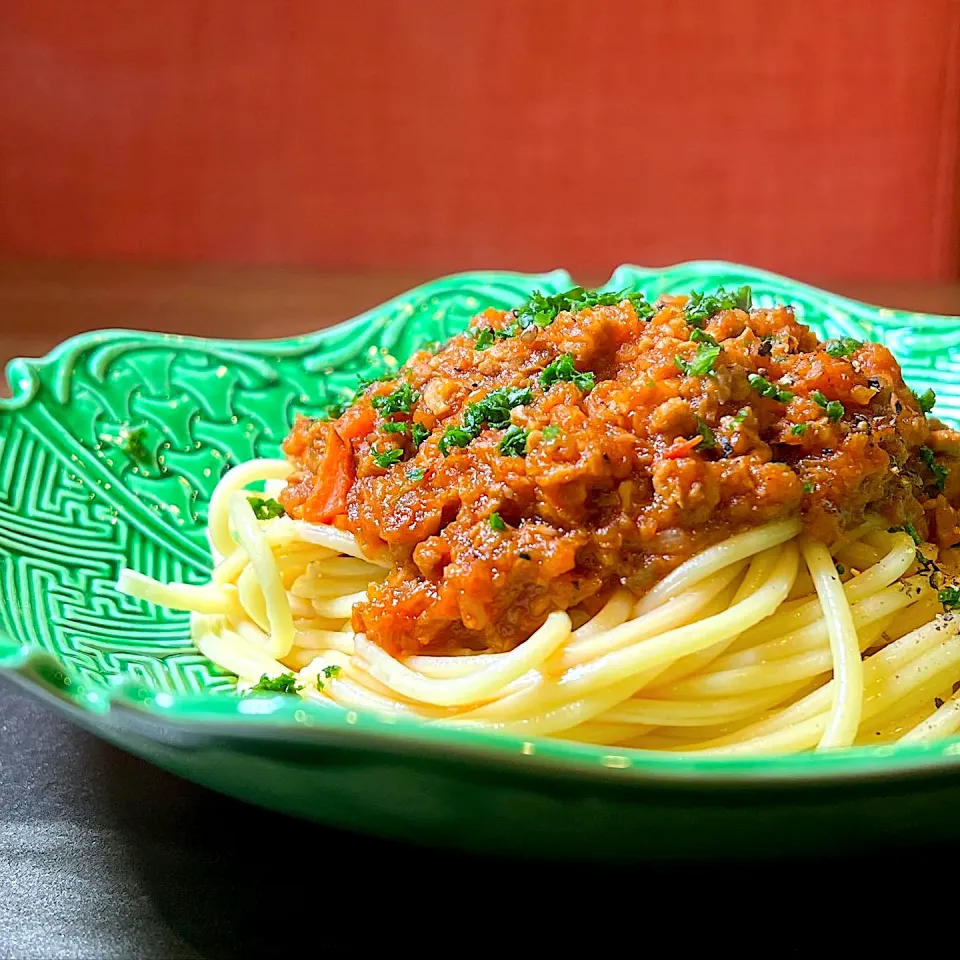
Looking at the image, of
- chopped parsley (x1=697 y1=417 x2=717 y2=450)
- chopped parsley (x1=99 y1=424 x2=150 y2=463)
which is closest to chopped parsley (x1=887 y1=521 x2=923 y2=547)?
chopped parsley (x1=697 y1=417 x2=717 y2=450)

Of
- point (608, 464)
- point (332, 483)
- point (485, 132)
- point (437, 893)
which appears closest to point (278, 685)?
point (332, 483)

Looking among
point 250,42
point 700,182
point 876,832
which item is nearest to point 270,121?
point 250,42

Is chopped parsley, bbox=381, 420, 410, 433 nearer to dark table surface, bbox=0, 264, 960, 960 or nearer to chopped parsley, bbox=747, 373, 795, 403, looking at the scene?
chopped parsley, bbox=747, 373, 795, 403

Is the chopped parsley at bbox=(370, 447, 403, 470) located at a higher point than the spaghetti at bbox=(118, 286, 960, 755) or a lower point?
higher

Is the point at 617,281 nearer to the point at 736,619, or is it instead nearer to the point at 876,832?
the point at 736,619

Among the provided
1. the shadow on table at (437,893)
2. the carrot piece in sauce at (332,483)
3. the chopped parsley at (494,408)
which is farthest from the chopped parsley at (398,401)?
the shadow on table at (437,893)

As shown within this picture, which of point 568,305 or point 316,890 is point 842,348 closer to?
point 568,305

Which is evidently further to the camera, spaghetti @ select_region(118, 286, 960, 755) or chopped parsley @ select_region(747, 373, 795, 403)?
chopped parsley @ select_region(747, 373, 795, 403)
